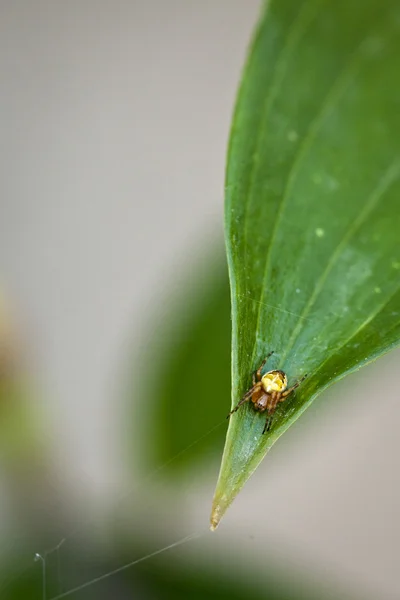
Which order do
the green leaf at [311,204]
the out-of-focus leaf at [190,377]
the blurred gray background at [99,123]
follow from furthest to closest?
the blurred gray background at [99,123], the out-of-focus leaf at [190,377], the green leaf at [311,204]

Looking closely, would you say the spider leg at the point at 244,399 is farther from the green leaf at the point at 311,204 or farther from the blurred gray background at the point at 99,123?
the blurred gray background at the point at 99,123

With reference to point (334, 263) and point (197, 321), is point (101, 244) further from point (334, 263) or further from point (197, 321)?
point (334, 263)

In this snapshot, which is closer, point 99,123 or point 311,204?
point 311,204

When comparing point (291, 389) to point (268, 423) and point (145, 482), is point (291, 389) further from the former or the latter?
point (145, 482)

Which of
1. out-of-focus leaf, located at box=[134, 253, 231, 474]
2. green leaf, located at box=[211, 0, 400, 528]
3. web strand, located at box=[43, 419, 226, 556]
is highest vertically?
green leaf, located at box=[211, 0, 400, 528]

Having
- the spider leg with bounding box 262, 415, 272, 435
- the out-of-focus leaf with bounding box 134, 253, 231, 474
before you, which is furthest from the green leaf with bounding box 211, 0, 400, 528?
the out-of-focus leaf with bounding box 134, 253, 231, 474

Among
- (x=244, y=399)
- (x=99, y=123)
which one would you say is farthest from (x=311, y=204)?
(x=99, y=123)

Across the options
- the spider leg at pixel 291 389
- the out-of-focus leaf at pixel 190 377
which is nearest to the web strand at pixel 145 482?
the out-of-focus leaf at pixel 190 377

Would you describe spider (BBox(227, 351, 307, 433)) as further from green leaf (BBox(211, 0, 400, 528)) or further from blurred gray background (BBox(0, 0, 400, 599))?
blurred gray background (BBox(0, 0, 400, 599))
